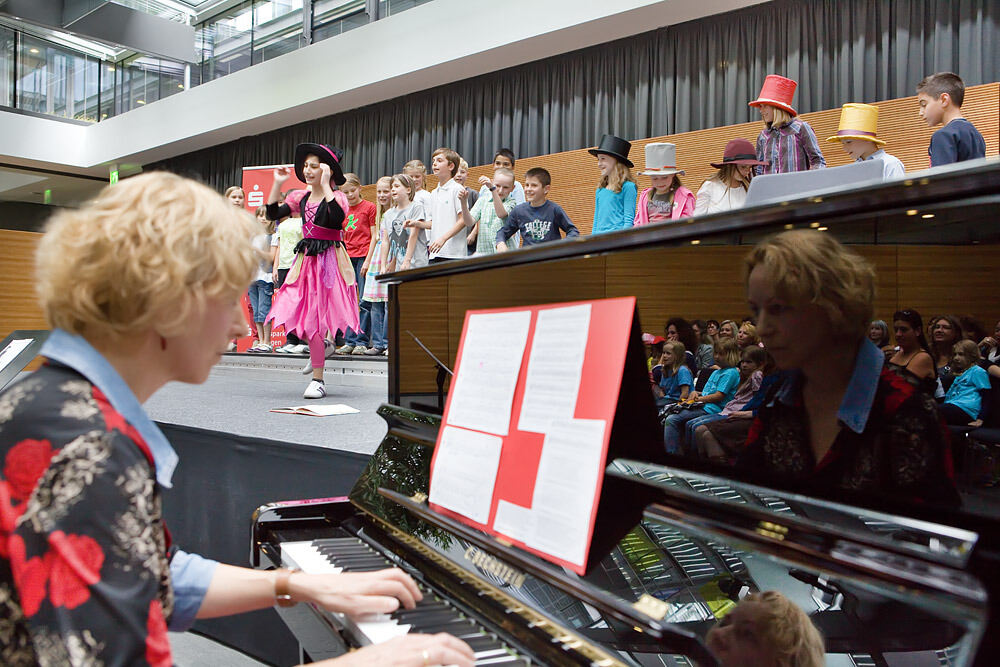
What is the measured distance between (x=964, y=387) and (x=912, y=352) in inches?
2.3

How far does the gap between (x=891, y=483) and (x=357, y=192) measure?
7.47 meters

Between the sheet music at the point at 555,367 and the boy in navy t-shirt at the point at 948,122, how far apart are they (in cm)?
342

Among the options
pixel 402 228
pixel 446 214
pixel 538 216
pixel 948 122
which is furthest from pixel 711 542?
pixel 402 228

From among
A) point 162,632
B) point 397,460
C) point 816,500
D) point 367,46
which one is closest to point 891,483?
point 816,500

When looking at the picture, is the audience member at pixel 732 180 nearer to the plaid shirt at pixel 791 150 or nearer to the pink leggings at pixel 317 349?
the plaid shirt at pixel 791 150

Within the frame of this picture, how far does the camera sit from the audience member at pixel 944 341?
0.74 m

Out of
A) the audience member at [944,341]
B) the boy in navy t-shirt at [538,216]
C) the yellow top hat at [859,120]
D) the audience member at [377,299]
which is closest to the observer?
the audience member at [944,341]

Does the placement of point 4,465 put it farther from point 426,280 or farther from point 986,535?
point 426,280

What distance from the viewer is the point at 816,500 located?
83 cm

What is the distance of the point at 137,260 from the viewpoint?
0.69 metres

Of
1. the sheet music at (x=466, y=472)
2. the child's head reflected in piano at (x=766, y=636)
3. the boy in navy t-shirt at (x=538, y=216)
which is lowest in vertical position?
the child's head reflected in piano at (x=766, y=636)

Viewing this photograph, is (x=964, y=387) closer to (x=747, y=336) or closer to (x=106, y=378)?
(x=747, y=336)

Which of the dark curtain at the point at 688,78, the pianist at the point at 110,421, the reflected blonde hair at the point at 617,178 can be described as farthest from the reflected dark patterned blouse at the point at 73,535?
the dark curtain at the point at 688,78

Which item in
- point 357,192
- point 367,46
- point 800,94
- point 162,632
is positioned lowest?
point 162,632
